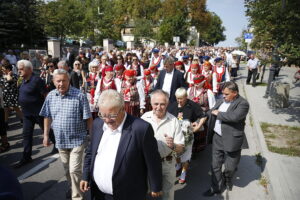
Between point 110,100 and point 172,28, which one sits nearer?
point 110,100

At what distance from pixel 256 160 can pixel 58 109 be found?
4366mm

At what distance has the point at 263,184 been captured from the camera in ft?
14.5

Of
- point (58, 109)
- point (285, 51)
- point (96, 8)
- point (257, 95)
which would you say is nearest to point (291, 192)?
point (285, 51)

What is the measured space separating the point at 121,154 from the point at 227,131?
206 cm

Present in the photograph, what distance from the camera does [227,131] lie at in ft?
12.1

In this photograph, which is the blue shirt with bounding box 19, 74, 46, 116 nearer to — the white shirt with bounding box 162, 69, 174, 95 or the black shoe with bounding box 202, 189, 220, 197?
the white shirt with bounding box 162, 69, 174, 95

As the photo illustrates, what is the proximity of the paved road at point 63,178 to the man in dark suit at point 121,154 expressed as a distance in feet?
5.83

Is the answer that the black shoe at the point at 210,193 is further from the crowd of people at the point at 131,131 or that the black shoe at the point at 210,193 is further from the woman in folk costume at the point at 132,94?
the woman in folk costume at the point at 132,94

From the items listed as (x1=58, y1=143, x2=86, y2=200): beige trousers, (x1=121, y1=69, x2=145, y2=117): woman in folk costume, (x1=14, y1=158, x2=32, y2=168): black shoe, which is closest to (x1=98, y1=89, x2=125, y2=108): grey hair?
(x1=58, y1=143, x2=86, y2=200): beige trousers

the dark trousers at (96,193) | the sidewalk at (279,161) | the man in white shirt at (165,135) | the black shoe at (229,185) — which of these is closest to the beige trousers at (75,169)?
the dark trousers at (96,193)

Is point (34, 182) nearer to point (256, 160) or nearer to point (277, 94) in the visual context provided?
point (256, 160)

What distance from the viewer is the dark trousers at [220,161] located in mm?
3820


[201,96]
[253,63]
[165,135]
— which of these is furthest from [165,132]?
[253,63]

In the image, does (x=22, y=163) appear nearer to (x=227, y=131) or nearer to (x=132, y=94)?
(x=132, y=94)
